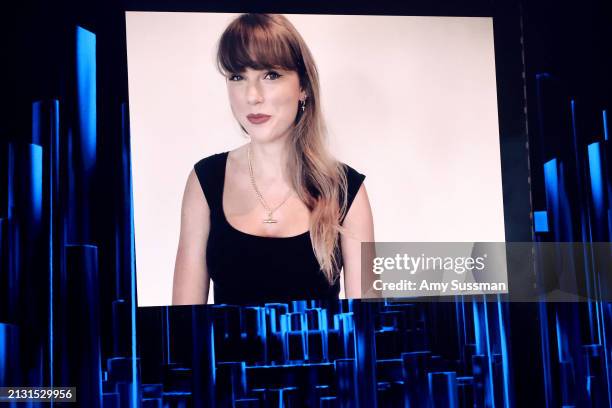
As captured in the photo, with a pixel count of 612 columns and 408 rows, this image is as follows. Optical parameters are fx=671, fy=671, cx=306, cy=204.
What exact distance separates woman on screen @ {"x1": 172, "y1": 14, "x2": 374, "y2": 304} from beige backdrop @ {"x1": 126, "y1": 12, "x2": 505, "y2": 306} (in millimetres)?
62

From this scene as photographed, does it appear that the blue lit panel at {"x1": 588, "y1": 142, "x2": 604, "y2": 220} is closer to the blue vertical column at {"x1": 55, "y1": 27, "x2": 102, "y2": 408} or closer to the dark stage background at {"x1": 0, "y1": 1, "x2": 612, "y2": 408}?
the dark stage background at {"x1": 0, "y1": 1, "x2": 612, "y2": 408}

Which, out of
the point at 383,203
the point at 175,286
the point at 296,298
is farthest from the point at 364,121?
the point at 175,286

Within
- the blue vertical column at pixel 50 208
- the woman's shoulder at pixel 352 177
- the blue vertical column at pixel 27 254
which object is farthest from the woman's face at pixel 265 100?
the blue vertical column at pixel 27 254

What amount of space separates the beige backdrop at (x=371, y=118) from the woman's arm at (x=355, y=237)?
0.18 feet

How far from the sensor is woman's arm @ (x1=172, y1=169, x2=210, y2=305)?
115 inches

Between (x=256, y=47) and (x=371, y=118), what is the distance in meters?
0.61

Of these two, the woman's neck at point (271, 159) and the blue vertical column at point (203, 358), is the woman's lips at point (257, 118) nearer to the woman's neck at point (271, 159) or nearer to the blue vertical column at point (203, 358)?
the woman's neck at point (271, 159)

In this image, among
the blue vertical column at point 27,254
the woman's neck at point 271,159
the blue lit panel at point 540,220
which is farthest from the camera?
the blue lit panel at point 540,220

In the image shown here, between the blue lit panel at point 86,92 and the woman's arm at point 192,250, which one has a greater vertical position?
the blue lit panel at point 86,92

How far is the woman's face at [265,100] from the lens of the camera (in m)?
2.96

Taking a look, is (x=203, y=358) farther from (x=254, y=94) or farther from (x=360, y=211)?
(x=254, y=94)

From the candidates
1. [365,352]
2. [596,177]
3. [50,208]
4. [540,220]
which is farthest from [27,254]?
[596,177]

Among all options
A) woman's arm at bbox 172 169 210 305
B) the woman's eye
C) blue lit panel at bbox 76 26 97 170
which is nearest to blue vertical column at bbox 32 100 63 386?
blue lit panel at bbox 76 26 97 170

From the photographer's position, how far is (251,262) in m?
2.94
